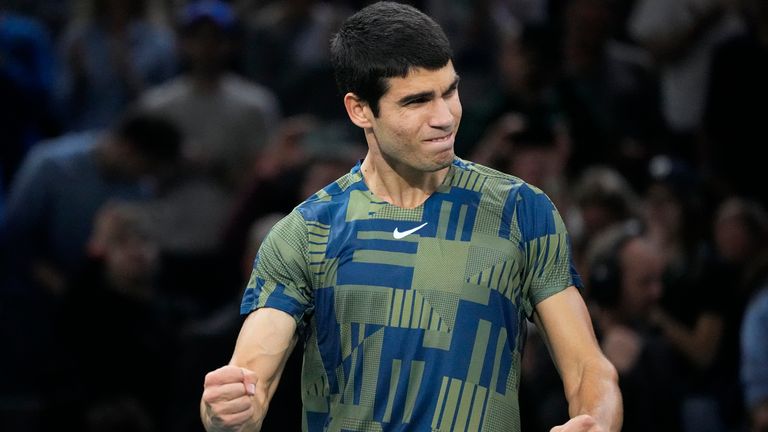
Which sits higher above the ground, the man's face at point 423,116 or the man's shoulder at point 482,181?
the man's face at point 423,116

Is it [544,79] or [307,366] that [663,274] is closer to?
[544,79]

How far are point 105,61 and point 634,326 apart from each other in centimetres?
372

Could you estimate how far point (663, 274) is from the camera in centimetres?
721

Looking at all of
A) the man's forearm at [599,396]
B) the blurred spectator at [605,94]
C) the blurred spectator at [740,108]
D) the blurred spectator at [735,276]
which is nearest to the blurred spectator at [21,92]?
the blurred spectator at [605,94]

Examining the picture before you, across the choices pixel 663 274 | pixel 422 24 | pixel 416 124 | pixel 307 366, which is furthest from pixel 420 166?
pixel 663 274

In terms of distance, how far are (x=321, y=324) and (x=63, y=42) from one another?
19.6ft

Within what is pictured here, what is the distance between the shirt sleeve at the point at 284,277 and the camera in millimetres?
3301

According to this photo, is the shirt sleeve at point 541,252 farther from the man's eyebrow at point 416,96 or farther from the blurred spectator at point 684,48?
the blurred spectator at point 684,48

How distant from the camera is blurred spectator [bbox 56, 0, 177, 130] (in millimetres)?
8680

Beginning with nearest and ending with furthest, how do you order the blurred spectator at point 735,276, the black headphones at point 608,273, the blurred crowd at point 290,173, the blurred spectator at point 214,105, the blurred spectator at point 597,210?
the black headphones at point 608,273
the blurred crowd at point 290,173
the blurred spectator at point 735,276
the blurred spectator at point 597,210
the blurred spectator at point 214,105

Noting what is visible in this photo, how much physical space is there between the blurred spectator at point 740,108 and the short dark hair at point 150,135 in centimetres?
282

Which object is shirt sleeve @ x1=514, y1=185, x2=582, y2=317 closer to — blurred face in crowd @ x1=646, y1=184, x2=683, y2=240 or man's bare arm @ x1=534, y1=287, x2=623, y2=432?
man's bare arm @ x1=534, y1=287, x2=623, y2=432

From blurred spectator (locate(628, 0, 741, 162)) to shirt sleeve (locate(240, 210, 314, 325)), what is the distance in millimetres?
4984

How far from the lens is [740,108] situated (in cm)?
757
